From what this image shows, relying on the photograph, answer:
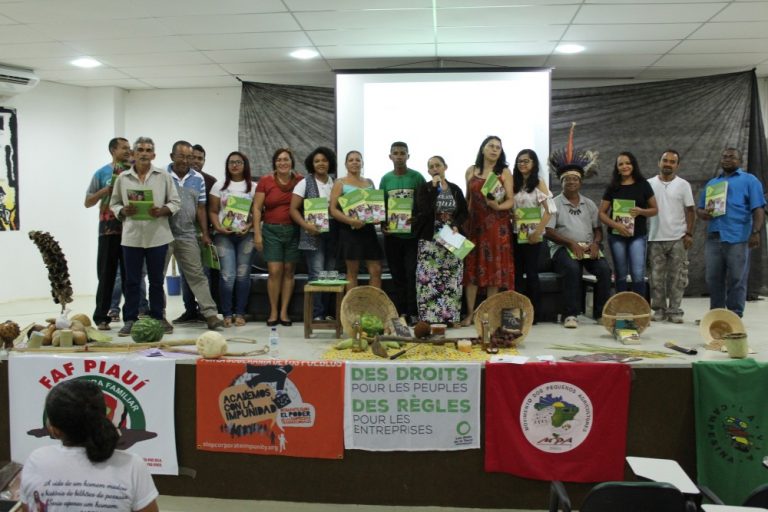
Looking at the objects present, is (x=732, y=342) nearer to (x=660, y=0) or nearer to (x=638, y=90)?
(x=660, y=0)

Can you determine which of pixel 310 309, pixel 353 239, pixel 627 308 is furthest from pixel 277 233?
pixel 627 308

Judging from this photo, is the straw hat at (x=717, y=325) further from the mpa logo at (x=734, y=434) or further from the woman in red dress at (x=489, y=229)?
the woman in red dress at (x=489, y=229)

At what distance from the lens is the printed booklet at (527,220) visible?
444 centimetres

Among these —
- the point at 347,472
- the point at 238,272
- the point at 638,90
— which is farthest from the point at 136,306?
the point at 638,90

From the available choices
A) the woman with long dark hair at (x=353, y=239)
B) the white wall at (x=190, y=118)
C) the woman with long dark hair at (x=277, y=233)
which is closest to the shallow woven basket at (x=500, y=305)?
the woman with long dark hair at (x=353, y=239)

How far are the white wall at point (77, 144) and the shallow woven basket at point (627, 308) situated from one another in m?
5.47

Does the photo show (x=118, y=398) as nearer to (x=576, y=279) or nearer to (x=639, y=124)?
(x=576, y=279)

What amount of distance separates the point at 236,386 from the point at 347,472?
2.13 ft

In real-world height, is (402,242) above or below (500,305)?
above

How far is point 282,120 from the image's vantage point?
7.30 m

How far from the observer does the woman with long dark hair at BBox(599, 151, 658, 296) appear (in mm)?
4680

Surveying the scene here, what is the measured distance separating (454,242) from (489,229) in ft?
1.18

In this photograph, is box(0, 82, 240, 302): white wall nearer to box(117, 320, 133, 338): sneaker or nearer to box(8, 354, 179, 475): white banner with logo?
box(117, 320, 133, 338): sneaker

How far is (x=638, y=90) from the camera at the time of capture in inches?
→ 282
